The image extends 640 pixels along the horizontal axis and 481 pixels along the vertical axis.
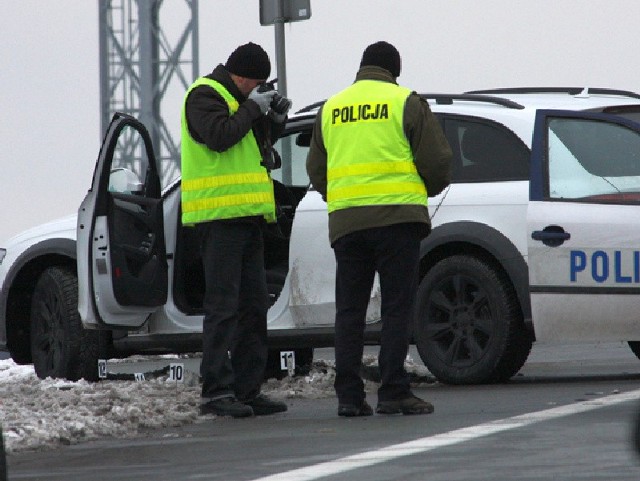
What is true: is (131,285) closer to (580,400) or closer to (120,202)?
(120,202)

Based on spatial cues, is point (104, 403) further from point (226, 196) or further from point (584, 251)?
point (584, 251)

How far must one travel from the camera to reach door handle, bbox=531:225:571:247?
9.55 metres

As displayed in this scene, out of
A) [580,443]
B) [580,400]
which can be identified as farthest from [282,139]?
[580,443]

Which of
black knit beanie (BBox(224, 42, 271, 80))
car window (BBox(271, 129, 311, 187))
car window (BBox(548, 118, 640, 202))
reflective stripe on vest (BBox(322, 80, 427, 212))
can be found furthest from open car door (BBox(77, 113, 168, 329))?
car window (BBox(548, 118, 640, 202))

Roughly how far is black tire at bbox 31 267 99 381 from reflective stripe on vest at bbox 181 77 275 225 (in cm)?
226

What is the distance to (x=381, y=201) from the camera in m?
8.38

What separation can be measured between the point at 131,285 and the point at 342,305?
181 centimetres

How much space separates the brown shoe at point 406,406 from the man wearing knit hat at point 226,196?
23.6 inches

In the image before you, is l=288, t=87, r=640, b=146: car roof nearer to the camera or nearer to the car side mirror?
the car side mirror

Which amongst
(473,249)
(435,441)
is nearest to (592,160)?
(473,249)

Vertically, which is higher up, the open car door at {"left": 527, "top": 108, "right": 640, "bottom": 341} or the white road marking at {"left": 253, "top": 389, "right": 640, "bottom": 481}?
the open car door at {"left": 527, "top": 108, "right": 640, "bottom": 341}

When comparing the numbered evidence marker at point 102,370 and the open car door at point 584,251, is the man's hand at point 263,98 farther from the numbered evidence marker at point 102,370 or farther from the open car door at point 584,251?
the numbered evidence marker at point 102,370

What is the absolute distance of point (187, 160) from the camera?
28.4ft

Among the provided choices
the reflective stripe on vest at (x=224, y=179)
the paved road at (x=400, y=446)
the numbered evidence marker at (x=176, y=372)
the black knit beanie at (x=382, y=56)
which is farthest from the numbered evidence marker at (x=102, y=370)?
the black knit beanie at (x=382, y=56)
